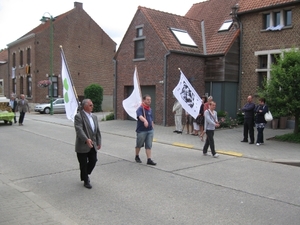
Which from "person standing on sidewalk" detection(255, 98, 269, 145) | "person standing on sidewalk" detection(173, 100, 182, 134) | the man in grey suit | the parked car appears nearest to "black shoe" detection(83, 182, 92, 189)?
the man in grey suit

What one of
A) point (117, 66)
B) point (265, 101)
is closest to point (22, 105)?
point (117, 66)

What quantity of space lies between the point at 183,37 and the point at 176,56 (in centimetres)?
180

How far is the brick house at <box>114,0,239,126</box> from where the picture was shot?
17828 mm

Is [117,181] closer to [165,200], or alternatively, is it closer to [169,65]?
[165,200]

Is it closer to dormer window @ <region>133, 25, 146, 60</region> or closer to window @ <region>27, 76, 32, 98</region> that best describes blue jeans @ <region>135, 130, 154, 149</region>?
dormer window @ <region>133, 25, 146, 60</region>

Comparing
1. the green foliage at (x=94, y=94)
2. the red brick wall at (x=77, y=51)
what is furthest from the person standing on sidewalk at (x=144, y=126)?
the red brick wall at (x=77, y=51)

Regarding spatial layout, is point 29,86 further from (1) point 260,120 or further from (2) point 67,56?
(1) point 260,120

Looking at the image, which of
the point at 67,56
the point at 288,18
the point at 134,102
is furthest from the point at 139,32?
the point at 67,56

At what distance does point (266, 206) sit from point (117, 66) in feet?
56.2

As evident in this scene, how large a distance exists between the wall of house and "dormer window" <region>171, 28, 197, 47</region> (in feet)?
9.54

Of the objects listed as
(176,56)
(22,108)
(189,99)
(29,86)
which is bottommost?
(22,108)

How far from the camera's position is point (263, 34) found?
17.2 metres

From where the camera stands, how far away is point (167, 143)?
12156 mm

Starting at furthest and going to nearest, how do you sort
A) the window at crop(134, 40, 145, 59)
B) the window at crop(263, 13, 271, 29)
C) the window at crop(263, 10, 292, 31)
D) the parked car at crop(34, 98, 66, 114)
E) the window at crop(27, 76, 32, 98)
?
the window at crop(27, 76, 32, 98) → the parked car at crop(34, 98, 66, 114) → the window at crop(134, 40, 145, 59) → the window at crop(263, 13, 271, 29) → the window at crop(263, 10, 292, 31)
